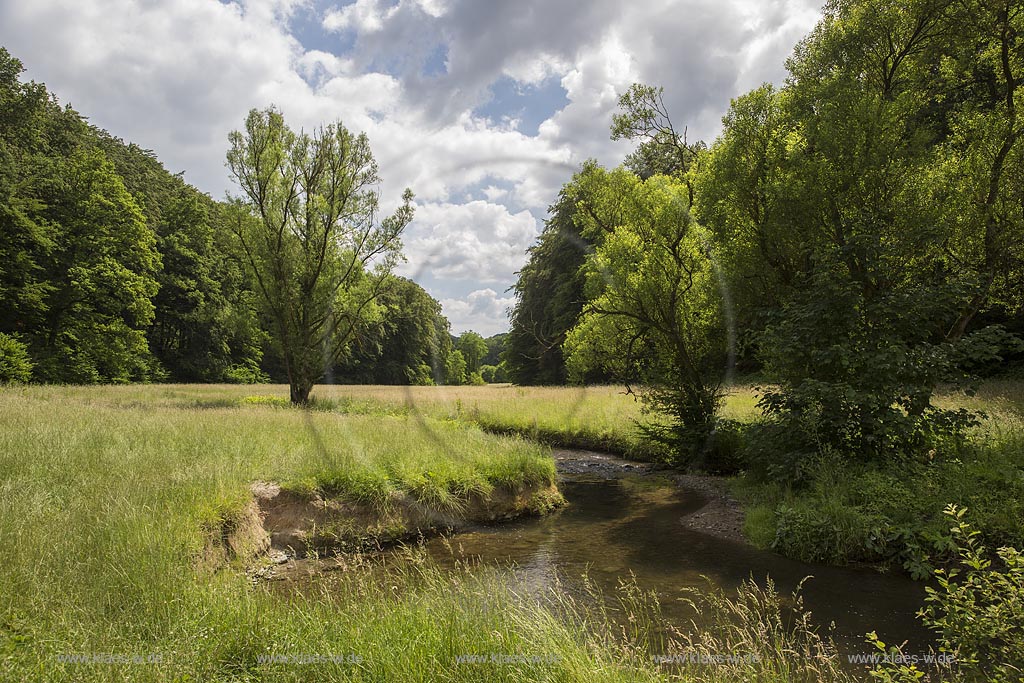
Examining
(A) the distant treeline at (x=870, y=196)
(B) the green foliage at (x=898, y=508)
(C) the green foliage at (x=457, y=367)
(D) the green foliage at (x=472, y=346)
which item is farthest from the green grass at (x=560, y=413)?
(D) the green foliage at (x=472, y=346)

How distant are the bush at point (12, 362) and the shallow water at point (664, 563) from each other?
3110 cm

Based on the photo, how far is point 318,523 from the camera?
365 inches

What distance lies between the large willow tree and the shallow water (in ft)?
58.3

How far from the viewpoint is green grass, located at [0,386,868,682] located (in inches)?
147

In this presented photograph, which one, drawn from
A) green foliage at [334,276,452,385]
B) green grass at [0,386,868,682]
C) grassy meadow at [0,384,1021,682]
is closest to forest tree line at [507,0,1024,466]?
grassy meadow at [0,384,1021,682]

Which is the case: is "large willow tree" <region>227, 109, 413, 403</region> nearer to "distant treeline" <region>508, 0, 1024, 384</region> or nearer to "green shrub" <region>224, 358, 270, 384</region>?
"distant treeline" <region>508, 0, 1024, 384</region>

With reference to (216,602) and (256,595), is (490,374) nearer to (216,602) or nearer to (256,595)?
(256,595)

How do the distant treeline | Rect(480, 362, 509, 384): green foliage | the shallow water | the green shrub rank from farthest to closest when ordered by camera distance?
Rect(480, 362, 509, 384): green foliage → the green shrub → the distant treeline → the shallow water

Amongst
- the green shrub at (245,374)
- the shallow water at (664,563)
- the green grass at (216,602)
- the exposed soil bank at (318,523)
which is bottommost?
the shallow water at (664,563)

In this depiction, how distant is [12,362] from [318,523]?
29967 millimetres

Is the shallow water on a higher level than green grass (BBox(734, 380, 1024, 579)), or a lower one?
lower

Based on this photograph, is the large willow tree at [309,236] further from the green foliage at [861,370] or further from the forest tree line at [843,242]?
the green foliage at [861,370]

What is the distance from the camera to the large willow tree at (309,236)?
24359 mm

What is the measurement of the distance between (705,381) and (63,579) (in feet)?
51.5
